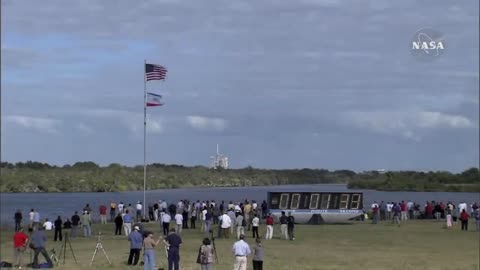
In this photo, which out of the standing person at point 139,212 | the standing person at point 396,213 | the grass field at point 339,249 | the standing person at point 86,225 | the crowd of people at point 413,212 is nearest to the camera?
the grass field at point 339,249

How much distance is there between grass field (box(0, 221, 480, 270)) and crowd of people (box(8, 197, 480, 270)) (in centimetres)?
69

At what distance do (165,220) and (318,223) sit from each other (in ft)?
43.3

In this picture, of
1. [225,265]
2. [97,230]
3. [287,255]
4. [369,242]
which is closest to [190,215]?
[97,230]

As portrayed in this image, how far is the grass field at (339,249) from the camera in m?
27.7

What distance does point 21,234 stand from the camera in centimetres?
2597

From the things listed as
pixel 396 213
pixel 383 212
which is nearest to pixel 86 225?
pixel 396 213

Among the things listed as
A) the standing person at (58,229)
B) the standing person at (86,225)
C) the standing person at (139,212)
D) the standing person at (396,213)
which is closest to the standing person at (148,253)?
the standing person at (58,229)

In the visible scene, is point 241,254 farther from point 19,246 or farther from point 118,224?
point 118,224

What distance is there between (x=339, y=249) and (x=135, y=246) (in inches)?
A: 384

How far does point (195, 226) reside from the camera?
154 ft

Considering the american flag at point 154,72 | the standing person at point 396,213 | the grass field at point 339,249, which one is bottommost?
the grass field at point 339,249

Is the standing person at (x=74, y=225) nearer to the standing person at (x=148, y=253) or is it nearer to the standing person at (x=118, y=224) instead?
the standing person at (x=118, y=224)

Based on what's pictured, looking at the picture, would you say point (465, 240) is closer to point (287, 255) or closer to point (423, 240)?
point (423, 240)

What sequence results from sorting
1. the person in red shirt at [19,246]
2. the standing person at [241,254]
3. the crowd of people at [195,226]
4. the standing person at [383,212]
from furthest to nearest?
the standing person at [383,212] → the person in red shirt at [19,246] → the crowd of people at [195,226] → the standing person at [241,254]
